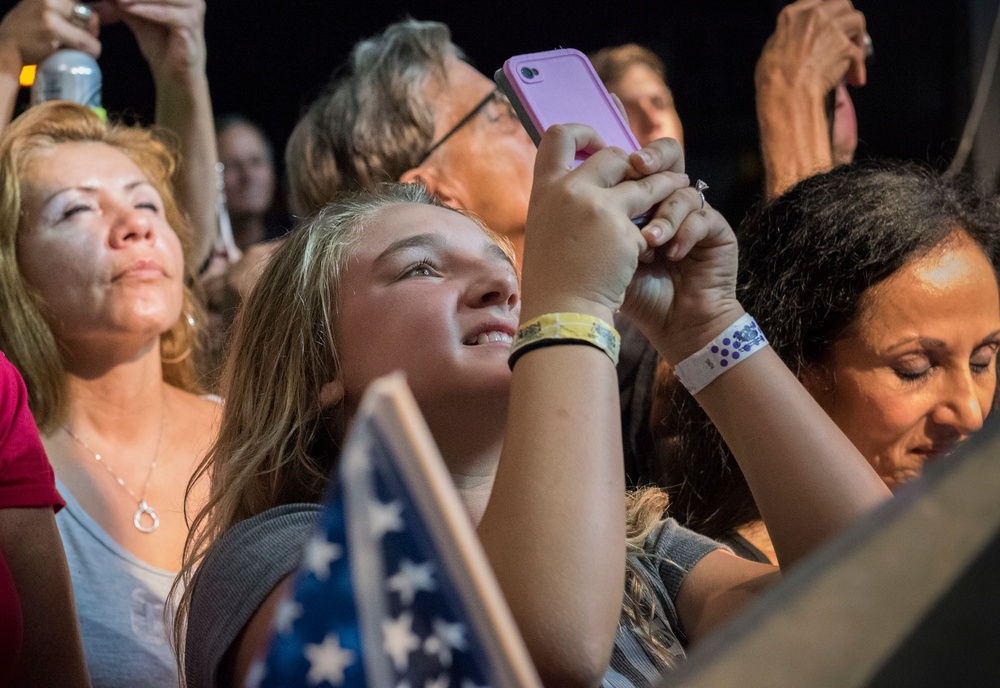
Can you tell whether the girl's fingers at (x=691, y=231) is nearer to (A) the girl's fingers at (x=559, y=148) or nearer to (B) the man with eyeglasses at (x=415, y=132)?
(A) the girl's fingers at (x=559, y=148)

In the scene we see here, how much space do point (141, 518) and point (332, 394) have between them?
63 centimetres

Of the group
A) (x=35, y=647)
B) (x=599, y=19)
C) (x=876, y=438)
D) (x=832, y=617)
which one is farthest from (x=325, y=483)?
(x=599, y=19)

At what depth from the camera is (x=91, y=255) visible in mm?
1781

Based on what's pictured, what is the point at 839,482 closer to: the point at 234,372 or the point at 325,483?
the point at 325,483

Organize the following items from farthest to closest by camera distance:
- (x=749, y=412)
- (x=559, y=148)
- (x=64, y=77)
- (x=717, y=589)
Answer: (x=64, y=77)
(x=717, y=589)
(x=749, y=412)
(x=559, y=148)

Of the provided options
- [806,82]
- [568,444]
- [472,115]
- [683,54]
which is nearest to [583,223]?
[568,444]

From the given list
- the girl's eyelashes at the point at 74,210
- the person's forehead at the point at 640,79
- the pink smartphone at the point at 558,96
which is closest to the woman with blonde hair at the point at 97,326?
the girl's eyelashes at the point at 74,210

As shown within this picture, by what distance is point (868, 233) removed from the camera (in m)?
1.55

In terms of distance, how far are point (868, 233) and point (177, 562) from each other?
41.8 inches

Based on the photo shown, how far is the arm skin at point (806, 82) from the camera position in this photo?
2199mm

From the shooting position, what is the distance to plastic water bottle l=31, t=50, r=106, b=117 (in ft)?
6.40

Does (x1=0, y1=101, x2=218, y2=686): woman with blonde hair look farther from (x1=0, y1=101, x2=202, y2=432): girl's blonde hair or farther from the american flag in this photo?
the american flag

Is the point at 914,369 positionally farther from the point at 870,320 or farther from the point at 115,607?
the point at 115,607

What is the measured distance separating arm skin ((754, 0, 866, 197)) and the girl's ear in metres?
1.18
